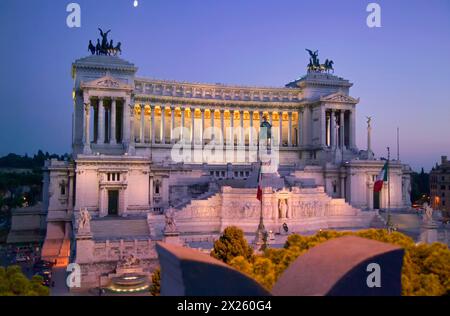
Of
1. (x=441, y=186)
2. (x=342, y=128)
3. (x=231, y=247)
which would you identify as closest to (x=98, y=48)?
(x=342, y=128)

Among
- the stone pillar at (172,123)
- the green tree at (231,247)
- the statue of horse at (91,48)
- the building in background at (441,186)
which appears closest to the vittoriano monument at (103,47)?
the statue of horse at (91,48)

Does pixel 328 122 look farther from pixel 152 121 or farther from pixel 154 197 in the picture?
pixel 154 197

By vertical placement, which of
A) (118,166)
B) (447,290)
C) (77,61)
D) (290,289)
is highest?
(77,61)

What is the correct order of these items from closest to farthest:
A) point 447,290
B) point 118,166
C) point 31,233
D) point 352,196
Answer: point 447,290 < point 118,166 < point 31,233 < point 352,196

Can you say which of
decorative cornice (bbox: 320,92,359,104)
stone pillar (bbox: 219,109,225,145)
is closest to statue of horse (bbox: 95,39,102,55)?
stone pillar (bbox: 219,109,225,145)

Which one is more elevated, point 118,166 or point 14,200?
point 118,166

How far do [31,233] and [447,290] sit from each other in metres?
48.4

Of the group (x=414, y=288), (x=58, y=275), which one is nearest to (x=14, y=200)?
(x=58, y=275)

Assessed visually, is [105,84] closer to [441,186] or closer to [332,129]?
[332,129]

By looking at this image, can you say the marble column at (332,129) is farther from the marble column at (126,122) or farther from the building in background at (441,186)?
the marble column at (126,122)

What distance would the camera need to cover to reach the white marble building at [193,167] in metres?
46.1

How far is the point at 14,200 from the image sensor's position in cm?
8462

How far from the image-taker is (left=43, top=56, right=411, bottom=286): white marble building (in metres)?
46.1

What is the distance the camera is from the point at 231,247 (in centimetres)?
2864
